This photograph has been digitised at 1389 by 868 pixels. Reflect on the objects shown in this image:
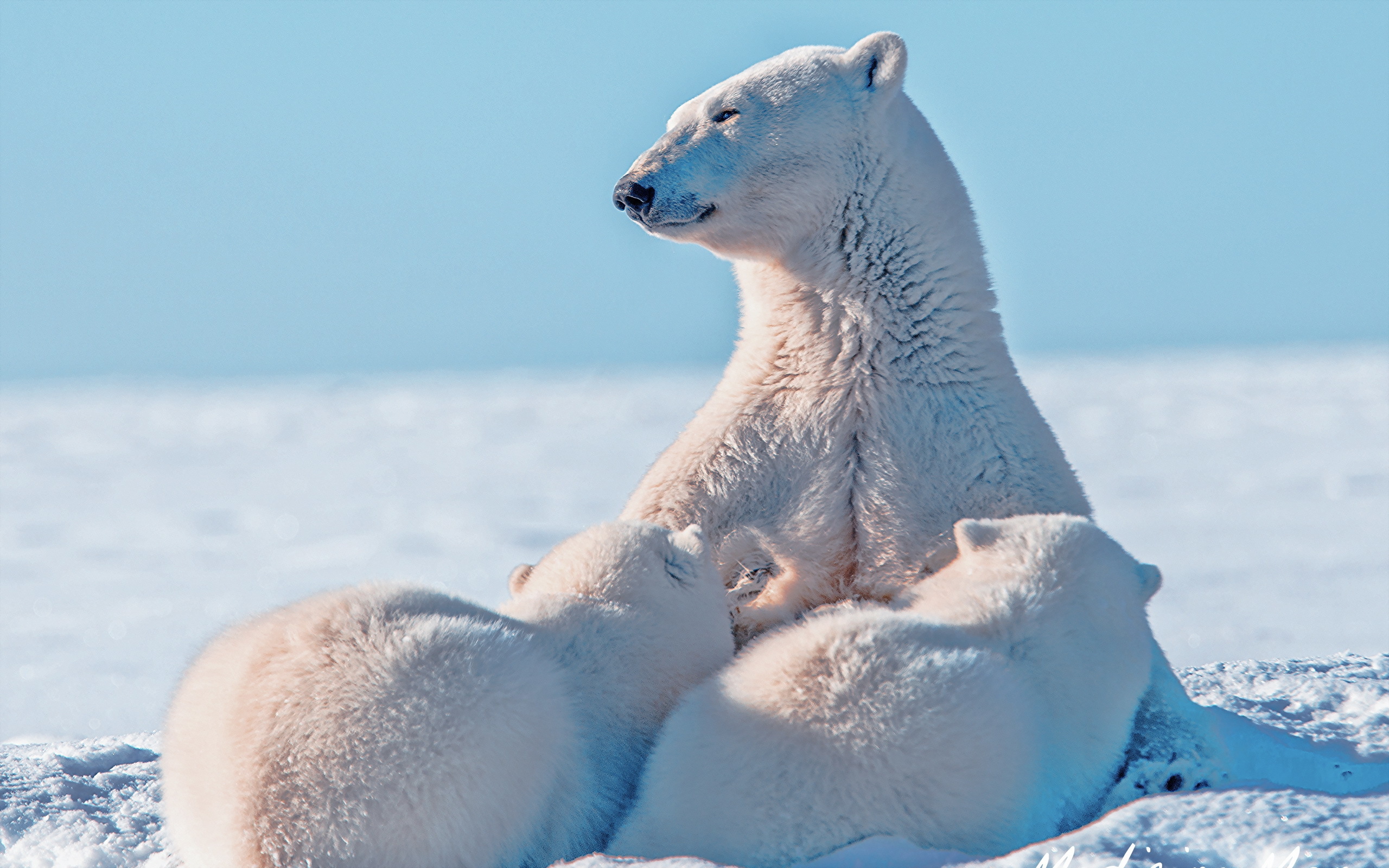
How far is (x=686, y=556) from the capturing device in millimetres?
2898

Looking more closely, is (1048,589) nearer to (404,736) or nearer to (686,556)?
(686,556)

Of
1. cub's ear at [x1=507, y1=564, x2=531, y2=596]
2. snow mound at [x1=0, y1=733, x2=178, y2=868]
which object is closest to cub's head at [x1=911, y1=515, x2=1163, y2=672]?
cub's ear at [x1=507, y1=564, x2=531, y2=596]

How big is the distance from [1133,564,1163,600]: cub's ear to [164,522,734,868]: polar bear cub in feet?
3.70

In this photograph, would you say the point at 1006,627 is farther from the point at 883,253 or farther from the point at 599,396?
the point at 599,396

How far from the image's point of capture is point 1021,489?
321 cm

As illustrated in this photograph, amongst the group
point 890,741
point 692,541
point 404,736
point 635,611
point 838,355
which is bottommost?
point 890,741

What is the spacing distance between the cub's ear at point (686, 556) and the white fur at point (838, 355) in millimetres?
309

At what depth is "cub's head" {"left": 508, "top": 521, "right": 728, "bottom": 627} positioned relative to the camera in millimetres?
2799

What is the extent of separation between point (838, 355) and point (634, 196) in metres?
0.72

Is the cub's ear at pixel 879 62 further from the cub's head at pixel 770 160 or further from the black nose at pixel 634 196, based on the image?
the black nose at pixel 634 196

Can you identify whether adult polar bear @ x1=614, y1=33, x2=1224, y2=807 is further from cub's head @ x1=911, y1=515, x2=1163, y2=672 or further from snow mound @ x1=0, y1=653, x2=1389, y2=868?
snow mound @ x1=0, y1=653, x2=1389, y2=868

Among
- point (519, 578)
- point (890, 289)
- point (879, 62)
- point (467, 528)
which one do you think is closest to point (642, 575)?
point (519, 578)

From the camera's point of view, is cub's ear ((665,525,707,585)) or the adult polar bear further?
the adult polar bear
